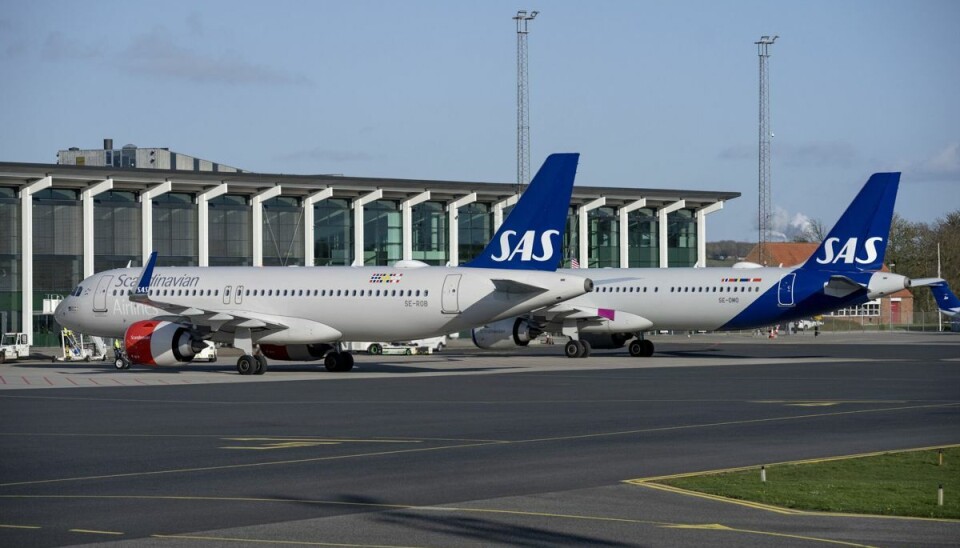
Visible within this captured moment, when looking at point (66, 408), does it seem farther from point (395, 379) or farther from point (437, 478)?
point (437, 478)

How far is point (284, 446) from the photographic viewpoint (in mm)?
22344

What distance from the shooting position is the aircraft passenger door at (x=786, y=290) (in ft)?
184

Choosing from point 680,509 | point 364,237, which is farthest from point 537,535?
point 364,237

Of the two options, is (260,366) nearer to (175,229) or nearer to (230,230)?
(175,229)

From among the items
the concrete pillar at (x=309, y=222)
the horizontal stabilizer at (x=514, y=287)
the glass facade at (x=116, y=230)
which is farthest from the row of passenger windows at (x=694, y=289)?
the glass facade at (x=116, y=230)

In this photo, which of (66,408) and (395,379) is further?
(395,379)

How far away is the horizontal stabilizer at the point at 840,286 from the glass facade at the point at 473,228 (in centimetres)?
3900

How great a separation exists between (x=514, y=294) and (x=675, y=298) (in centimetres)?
1895

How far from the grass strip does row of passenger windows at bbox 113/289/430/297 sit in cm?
2699

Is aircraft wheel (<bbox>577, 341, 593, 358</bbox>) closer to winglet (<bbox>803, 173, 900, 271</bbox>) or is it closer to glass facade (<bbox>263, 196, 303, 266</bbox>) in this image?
winglet (<bbox>803, 173, 900, 271</bbox>)

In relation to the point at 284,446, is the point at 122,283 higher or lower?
higher

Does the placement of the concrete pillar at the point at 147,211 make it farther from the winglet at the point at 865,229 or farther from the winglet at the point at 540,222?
the winglet at the point at 865,229

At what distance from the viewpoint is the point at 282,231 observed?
3273 inches

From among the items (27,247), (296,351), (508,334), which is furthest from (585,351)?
(27,247)
